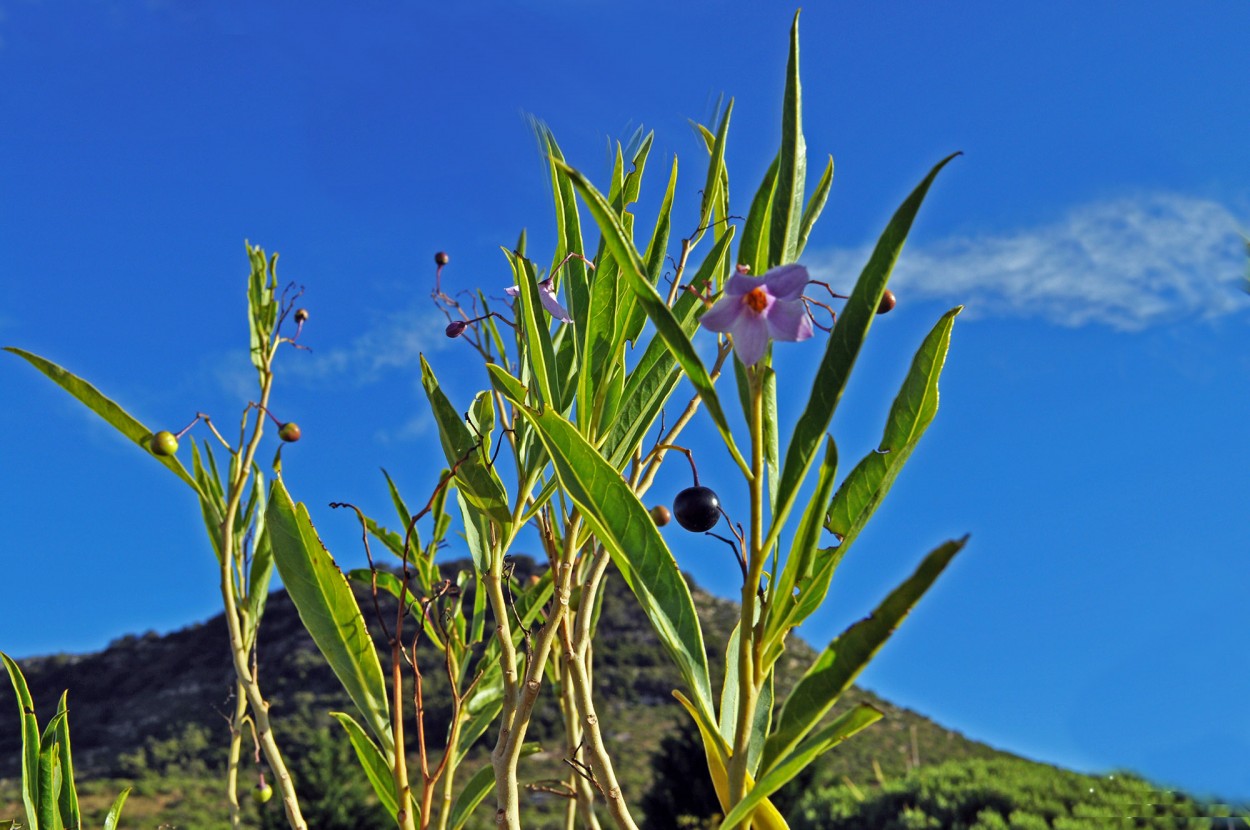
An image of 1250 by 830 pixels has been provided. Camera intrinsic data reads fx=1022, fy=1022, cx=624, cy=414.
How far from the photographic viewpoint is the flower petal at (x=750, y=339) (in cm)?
82

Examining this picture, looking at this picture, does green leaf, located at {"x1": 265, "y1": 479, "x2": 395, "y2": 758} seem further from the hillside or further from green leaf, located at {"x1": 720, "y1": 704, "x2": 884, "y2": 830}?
the hillside

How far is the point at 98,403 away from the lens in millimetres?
1299

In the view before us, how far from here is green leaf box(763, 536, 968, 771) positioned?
66cm

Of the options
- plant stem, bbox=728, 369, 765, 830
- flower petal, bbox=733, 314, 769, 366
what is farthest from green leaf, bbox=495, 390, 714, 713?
flower petal, bbox=733, 314, 769, 366

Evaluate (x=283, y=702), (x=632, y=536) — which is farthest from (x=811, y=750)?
(x=283, y=702)

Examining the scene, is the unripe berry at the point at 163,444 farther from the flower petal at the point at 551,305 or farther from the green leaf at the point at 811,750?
the green leaf at the point at 811,750

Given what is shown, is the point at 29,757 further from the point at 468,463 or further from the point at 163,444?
the point at 468,463

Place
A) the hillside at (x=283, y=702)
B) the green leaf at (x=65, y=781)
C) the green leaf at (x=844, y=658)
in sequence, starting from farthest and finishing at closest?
the hillside at (x=283, y=702)
the green leaf at (x=65, y=781)
the green leaf at (x=844, y=658)

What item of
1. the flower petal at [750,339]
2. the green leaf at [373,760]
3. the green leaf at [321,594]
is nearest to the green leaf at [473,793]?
the green leaf at [373,760]

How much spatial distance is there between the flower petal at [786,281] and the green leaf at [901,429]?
16 cm

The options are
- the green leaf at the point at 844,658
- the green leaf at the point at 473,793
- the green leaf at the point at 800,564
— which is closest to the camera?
the green leaf at the point at 844,658

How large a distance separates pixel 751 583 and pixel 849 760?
16291 mm

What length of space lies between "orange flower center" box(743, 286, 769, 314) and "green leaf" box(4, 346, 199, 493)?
88cm

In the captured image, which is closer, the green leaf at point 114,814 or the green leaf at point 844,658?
Answer: the green leaf at point 844,658
